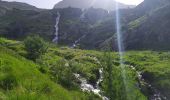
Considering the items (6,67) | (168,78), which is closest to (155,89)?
(168,78)

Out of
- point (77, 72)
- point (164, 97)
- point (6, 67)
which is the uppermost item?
point (6, 67)

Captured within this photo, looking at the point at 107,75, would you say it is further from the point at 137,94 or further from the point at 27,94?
the point at 27,94

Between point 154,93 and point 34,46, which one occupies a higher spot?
point 34,46

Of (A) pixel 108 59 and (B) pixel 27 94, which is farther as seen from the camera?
(A) pixel 108 59

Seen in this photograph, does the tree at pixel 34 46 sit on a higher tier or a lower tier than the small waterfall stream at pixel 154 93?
higher

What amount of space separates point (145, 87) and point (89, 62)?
33211 millimetres

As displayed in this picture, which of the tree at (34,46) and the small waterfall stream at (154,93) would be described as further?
the tree at (34,46)

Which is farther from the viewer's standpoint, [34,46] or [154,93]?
[34,46]

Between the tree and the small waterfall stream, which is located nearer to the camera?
the small waterfall stream

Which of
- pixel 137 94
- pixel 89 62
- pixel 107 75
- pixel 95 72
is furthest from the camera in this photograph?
pixel 89 62

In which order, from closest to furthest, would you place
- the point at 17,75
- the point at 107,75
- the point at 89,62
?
the point at 17,75, the point at 107,75, the point at 89,62

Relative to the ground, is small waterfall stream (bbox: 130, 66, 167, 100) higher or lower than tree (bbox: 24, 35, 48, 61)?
lower

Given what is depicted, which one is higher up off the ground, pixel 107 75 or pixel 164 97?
pixel 107 75

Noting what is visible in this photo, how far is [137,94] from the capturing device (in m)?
A: 37.4
